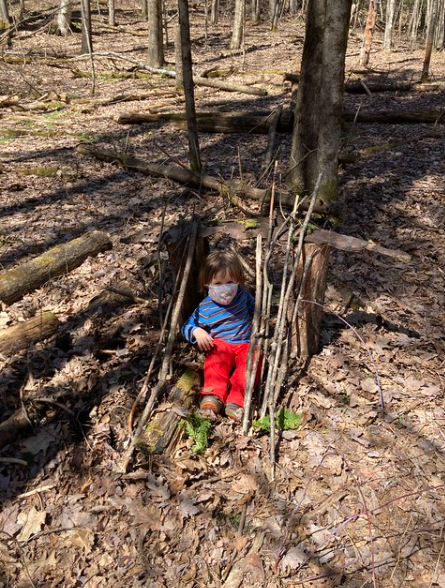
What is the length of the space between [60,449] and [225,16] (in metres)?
40.3

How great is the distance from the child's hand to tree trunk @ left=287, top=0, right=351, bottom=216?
10.2ft

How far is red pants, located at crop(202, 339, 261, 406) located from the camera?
3.45 metres

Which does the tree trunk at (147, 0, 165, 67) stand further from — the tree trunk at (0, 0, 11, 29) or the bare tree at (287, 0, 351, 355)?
the tree trunk at (0, 0, 11, 29)

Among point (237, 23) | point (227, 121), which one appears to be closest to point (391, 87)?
point (227, 121)

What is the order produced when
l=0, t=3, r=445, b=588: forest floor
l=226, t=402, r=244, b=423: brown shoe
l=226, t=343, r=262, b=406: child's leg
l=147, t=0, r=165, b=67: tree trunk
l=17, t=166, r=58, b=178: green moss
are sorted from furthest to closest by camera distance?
l=147, t=0, r=165, b=67: tree trunk, l=17, t=166, r=58, b=178: green moss, l=226, t=343, r=262, b=406: child's leg, l=226, t=402, r=244, b=423: brown shoe, l=0, t=3, r=445, b=588: forest floor

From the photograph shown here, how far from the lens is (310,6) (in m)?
5.36

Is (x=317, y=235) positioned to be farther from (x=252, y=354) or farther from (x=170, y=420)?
(x=170, y=420)

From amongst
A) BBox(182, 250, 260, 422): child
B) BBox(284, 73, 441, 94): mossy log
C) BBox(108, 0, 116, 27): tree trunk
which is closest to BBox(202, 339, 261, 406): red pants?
BBox(182, 250, 260, 422): child

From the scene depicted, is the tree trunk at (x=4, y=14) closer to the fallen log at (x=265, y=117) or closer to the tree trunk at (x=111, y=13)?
the tree trunk at (x=111, y=13)

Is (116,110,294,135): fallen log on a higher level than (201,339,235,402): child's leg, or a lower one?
higher

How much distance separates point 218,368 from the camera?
3568mm

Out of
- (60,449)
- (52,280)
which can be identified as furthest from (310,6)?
(60,449)

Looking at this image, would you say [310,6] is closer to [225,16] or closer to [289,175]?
[289,175]

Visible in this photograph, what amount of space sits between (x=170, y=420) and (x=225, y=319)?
94 cm
